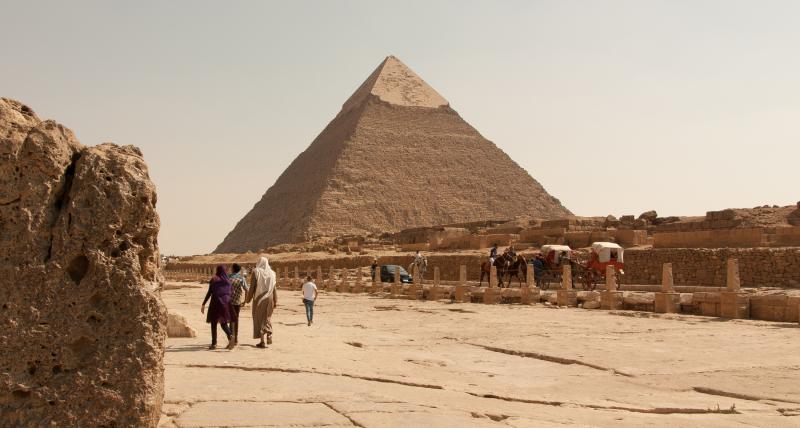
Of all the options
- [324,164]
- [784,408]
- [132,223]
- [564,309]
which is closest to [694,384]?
[784,408]

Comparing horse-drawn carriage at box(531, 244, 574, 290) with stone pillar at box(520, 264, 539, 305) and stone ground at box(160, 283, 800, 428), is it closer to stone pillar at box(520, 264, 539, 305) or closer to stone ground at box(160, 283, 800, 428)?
stone pillar at box(520, 264, 539, 305)

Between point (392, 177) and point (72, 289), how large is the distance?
119426 mm

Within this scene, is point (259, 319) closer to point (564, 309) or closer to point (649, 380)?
point (649, 380)

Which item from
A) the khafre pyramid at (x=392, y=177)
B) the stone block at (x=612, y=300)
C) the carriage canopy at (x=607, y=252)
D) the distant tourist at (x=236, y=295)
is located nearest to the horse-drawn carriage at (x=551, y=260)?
the carriage canopy at (x=607, y=252)

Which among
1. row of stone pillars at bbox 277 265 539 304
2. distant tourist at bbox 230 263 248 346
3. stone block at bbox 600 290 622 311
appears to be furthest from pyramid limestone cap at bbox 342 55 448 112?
distant tourist at bbox 230 263 248 346

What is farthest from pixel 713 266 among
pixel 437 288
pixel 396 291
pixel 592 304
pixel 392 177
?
pixel 392 177

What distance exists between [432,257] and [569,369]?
23875 mm

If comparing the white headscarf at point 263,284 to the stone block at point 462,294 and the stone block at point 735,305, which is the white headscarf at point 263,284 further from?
the stone block at point 462,294

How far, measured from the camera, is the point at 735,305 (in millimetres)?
11625

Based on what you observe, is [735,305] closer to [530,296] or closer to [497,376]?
[530,296]

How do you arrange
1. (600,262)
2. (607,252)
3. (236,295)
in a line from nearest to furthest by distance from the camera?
1. (236,295)
2. (607,252)
3. (600,262)

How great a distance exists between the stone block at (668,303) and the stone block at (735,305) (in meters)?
0.92

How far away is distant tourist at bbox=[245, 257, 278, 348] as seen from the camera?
310 inches

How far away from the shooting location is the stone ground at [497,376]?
4.32m
